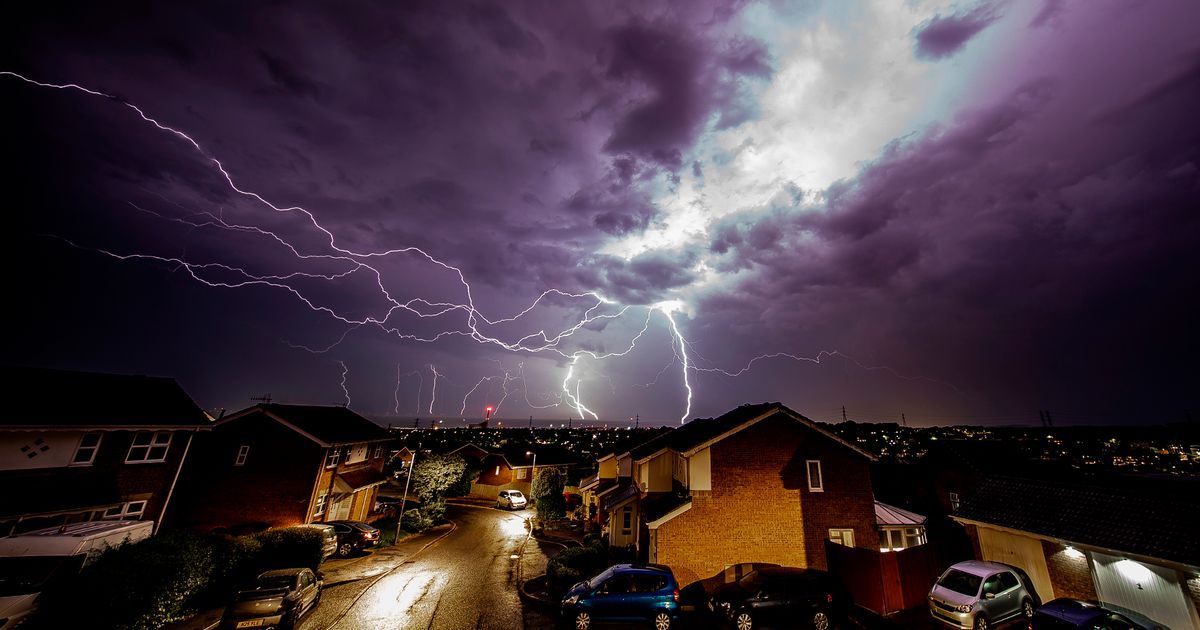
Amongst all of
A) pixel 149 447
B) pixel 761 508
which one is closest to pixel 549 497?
pixel 761 508

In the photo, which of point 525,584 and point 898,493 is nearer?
point 525,584

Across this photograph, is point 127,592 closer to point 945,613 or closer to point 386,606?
point 386,606

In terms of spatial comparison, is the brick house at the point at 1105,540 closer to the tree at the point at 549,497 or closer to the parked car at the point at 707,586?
the parked car at the point at 707,586

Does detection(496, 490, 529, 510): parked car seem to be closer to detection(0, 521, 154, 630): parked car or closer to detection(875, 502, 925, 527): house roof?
detection(0, 521, 154, 630): parked car

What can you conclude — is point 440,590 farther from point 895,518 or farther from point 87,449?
point 895,518

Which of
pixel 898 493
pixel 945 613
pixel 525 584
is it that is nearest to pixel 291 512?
pixel 525 584

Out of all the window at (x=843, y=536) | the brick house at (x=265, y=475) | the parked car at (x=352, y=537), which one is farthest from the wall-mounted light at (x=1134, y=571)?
the brick house at (x=265, y=475)
